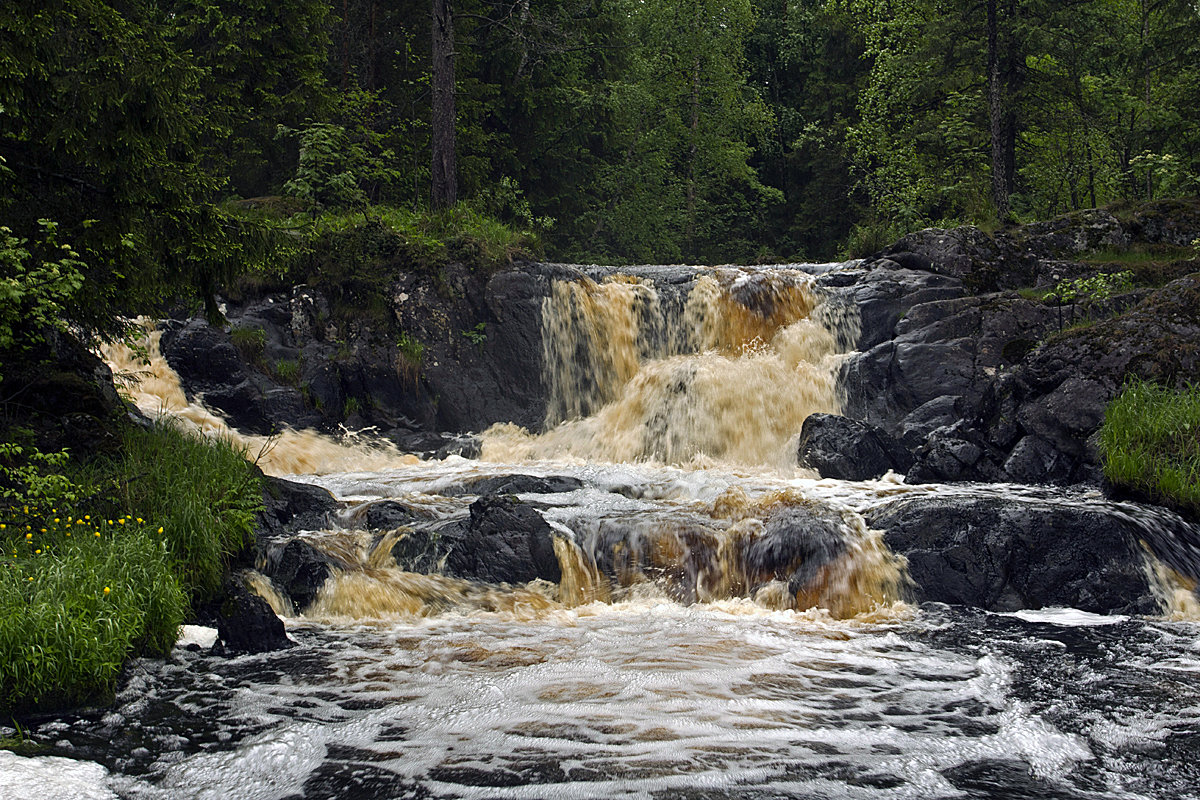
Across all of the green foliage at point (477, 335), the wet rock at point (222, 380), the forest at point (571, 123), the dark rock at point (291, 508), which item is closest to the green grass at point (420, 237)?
the forest at point (571, 123)

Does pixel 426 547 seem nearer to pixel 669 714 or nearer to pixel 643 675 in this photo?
pixel 643 675

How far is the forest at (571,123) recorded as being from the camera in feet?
22.4

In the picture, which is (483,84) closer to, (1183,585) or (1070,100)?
(1070,100)

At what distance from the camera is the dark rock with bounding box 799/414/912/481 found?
1262 cm

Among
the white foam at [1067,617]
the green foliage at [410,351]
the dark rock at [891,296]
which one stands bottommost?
the white foam at [1067,617]

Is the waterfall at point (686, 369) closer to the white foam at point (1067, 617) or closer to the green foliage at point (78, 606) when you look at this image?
the white foam at point (1067, 617)

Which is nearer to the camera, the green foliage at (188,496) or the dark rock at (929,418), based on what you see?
the green foliage at (188,496)

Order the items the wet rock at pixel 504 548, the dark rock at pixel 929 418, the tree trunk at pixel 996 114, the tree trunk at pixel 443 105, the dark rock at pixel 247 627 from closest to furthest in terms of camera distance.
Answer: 1. the dark rock at pixel 247 627
2. the wet rock at pixel 504 548
3. the dark rock at pixel 929 418
4. the tree trunk at pixel 443 105
5. the tree trunk at pixel 996 114

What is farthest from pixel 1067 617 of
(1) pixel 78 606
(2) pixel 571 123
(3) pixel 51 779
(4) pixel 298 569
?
(2) pixel 571 123

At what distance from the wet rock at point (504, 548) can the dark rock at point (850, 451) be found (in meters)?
5.32

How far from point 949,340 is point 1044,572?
7021 mm

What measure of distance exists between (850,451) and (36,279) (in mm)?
10163

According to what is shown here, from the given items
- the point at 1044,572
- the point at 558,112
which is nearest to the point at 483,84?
the point at 558,112

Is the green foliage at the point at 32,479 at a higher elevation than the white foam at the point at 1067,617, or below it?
higher
